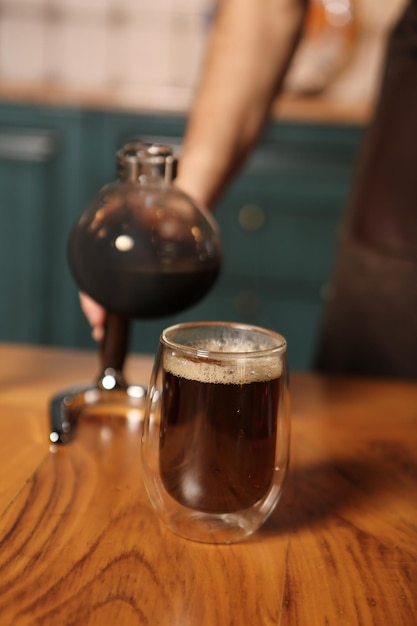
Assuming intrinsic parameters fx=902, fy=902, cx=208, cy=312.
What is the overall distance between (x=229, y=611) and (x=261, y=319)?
2249 mm

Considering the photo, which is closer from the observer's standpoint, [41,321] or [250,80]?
[250,80]

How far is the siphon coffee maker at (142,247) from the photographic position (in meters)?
0.76

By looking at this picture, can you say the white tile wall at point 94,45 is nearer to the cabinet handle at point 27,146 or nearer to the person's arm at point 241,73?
the cabinet handle at point 27,146

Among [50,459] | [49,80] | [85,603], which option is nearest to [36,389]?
[50,459]

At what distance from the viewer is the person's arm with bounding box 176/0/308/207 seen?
1.22m

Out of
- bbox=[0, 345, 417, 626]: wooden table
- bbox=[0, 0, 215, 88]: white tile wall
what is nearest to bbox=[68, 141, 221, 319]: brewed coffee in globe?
bbox=[0, 345, 417, 626]: wooden table

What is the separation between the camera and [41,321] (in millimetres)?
2787

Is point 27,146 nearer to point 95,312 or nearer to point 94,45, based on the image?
point 94,45

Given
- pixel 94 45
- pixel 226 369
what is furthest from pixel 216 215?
pixel 226 369

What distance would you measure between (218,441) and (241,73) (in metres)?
0.81

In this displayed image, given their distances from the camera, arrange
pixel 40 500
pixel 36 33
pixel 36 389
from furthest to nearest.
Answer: pixel 36 33
pixel 36 389
pixel 40 500

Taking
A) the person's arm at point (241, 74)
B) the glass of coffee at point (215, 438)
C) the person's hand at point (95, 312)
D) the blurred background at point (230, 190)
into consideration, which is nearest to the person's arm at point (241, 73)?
the person's arm at point (241, 74)

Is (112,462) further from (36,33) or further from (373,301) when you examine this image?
(36,33)

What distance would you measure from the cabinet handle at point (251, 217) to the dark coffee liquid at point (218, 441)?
81.8 inches
